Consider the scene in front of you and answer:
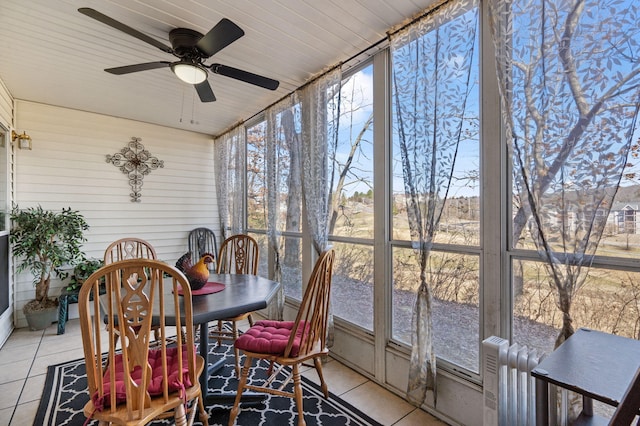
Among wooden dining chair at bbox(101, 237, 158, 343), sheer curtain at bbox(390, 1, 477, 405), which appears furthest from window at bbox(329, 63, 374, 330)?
wooden dining chair at bbox(101, 237, 158, 343)

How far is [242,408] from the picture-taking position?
2027 mm

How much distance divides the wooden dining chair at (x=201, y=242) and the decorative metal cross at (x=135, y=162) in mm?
965

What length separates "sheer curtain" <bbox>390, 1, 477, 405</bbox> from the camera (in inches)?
71.7

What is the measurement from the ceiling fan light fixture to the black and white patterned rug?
2377 millimetres

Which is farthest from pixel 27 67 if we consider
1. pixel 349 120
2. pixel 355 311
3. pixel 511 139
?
pixel 511 139

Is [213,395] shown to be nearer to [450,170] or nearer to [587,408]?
[587,408]

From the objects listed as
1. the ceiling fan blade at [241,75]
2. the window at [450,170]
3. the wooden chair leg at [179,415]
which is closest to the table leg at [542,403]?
the window at [450,170]

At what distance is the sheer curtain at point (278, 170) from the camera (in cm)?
331

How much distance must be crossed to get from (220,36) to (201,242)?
3.63m

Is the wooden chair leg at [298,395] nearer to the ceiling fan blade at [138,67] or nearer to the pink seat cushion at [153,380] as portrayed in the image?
the pink seat cushion at [153,380]

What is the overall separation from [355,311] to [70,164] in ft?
13.5

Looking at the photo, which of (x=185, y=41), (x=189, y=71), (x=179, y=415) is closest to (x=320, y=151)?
(x=189, y=71)

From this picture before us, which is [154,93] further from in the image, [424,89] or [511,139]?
[511,139]

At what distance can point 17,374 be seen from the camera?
2496 millimetres
